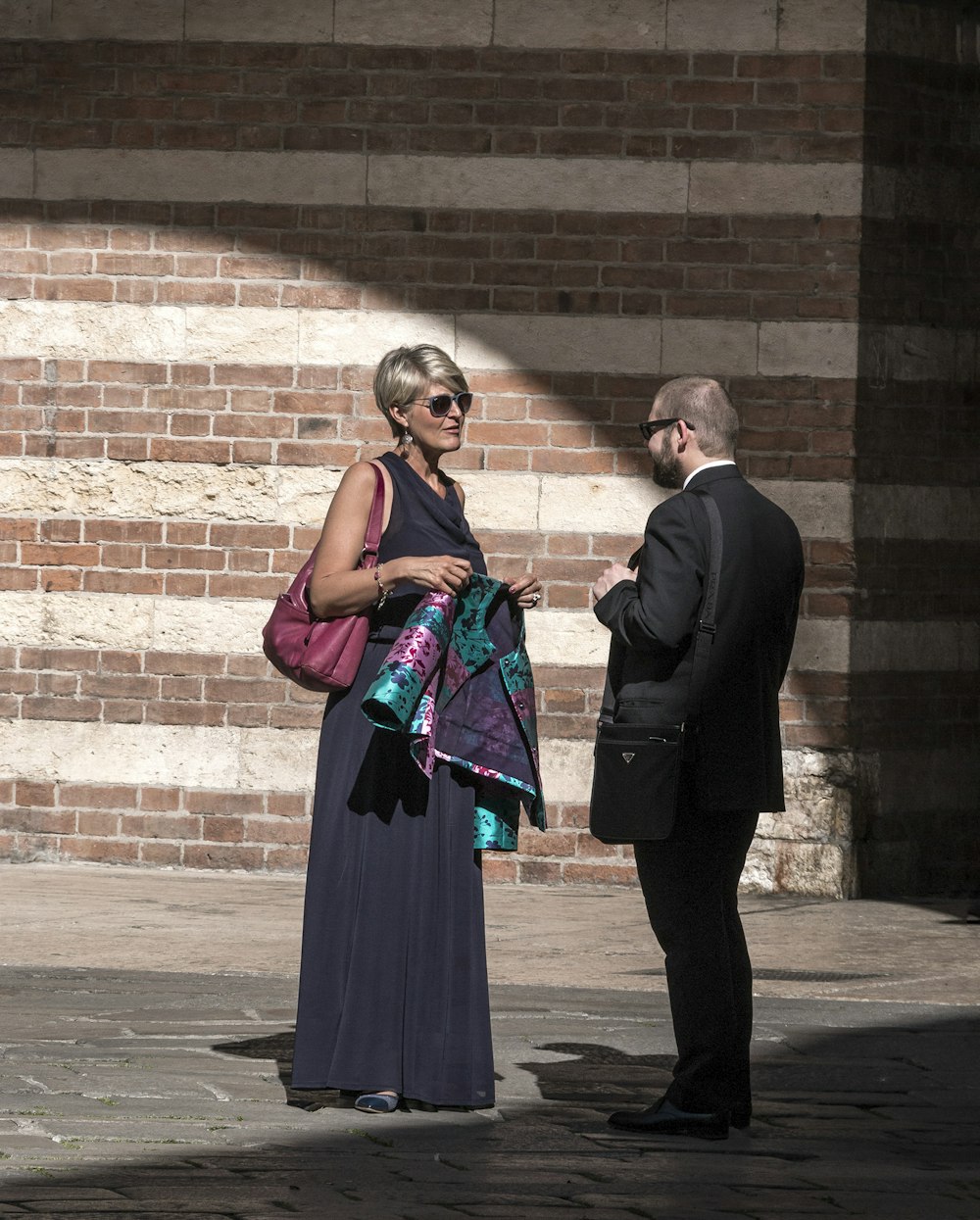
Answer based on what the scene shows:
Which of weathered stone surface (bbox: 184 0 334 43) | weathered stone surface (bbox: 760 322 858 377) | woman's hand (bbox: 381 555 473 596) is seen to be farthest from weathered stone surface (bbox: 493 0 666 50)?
woman's hand (bbox: 381 555 473 596)

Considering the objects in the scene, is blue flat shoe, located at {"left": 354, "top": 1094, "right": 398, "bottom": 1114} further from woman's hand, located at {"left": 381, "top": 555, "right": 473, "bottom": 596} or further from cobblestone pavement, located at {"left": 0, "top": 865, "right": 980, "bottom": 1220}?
woman's hand, located at {"left": 381, "top": 555, "right": 473, "bottom": 596}

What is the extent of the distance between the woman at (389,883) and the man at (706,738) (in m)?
0.47

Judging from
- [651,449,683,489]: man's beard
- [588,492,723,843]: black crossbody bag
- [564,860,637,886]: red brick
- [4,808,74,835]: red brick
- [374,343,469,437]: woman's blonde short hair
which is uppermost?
[374,343,469,437]: woman's blonde short hair

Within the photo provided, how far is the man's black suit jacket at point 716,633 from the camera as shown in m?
4.74

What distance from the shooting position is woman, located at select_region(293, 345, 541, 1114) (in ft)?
16.4

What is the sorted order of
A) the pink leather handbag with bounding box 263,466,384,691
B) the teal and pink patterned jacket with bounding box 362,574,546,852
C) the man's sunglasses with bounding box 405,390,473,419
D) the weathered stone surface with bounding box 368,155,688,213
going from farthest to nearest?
the weathered stone surface with bounding box 368,155,688,213 → the man's sunglasses with bounding box 405,390,473,419 → the pink leather handbag with bounding box 263,466,384,691 → the teal and pink patterned jacket with bounding box 362,574,546,852

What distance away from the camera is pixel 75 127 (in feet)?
30.5

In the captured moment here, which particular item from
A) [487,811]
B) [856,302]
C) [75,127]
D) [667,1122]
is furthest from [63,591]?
[667,1122]

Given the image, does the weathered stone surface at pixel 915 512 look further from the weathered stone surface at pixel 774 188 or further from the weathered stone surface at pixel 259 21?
the weathered stone surface at pixel 259 21

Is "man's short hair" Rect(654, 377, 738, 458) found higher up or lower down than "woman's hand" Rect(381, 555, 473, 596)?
higher up

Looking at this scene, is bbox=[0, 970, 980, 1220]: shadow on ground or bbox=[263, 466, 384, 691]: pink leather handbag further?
bbox=[263, 466, 384, 691]: pink leather handbag

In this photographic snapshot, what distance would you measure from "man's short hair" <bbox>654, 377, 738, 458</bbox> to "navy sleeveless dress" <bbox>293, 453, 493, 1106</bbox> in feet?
3.21

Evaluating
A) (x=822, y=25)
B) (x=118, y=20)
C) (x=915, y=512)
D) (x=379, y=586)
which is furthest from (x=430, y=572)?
(x=118, y=20)

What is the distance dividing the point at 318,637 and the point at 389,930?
750 millimetres
